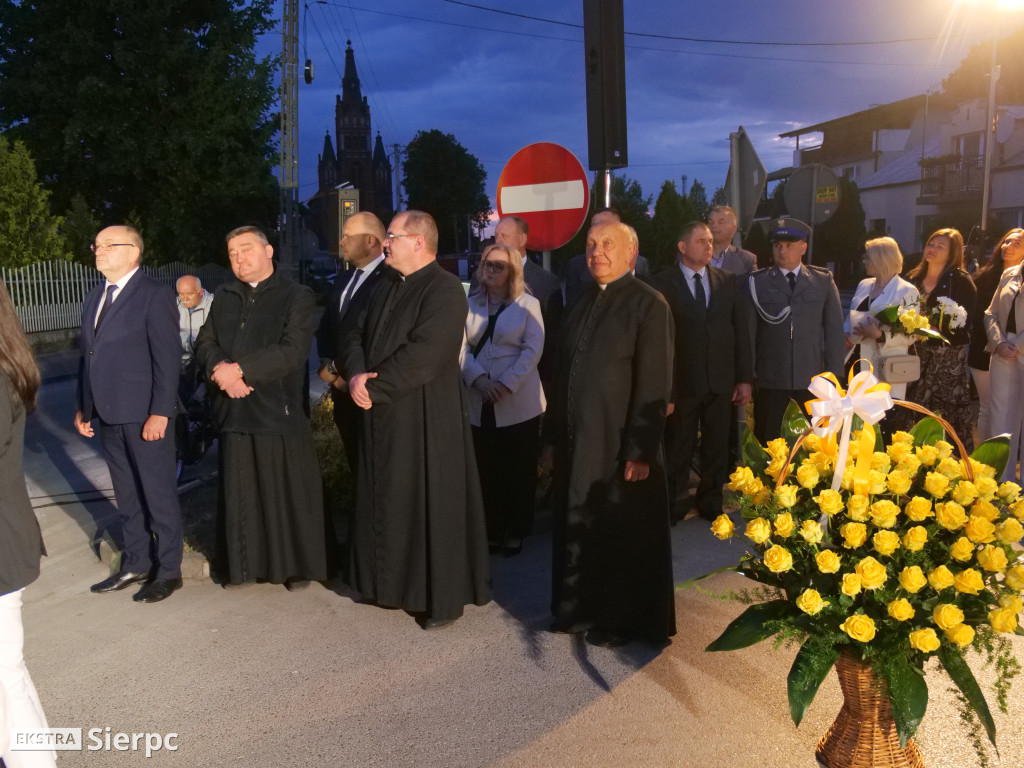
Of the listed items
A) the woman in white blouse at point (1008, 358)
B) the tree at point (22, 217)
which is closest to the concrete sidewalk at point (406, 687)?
the woman in white blouse at point (1008, 358)

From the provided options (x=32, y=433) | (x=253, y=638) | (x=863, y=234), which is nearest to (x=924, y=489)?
(x=253, y=638)

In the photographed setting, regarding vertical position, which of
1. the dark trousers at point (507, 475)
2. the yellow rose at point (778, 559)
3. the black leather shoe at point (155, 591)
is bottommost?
the black leather shoe at point (155, 591)

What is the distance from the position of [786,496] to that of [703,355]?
142 inches

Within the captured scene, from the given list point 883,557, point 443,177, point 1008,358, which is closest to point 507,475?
point 883,557

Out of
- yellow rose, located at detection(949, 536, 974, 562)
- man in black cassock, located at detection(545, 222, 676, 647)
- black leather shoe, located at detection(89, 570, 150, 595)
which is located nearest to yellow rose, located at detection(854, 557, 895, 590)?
yellow rose, located at detection(949, 536, 974, 562)

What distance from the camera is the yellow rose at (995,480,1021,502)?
299 centimetres

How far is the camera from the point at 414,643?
473 cm

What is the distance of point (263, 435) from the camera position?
17.7 ft

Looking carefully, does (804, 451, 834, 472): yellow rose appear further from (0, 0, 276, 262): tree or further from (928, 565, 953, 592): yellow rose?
(0, 0, 276, 262): tree

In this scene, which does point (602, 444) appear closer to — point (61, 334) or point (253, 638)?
point (253, 638)

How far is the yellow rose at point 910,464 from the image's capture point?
120 inches

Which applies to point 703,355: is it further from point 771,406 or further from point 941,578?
point 941,578

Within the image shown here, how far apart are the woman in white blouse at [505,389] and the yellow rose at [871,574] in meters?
3.41

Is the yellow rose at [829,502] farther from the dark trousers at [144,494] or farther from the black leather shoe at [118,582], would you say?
the black leather shoe at [118,582]
